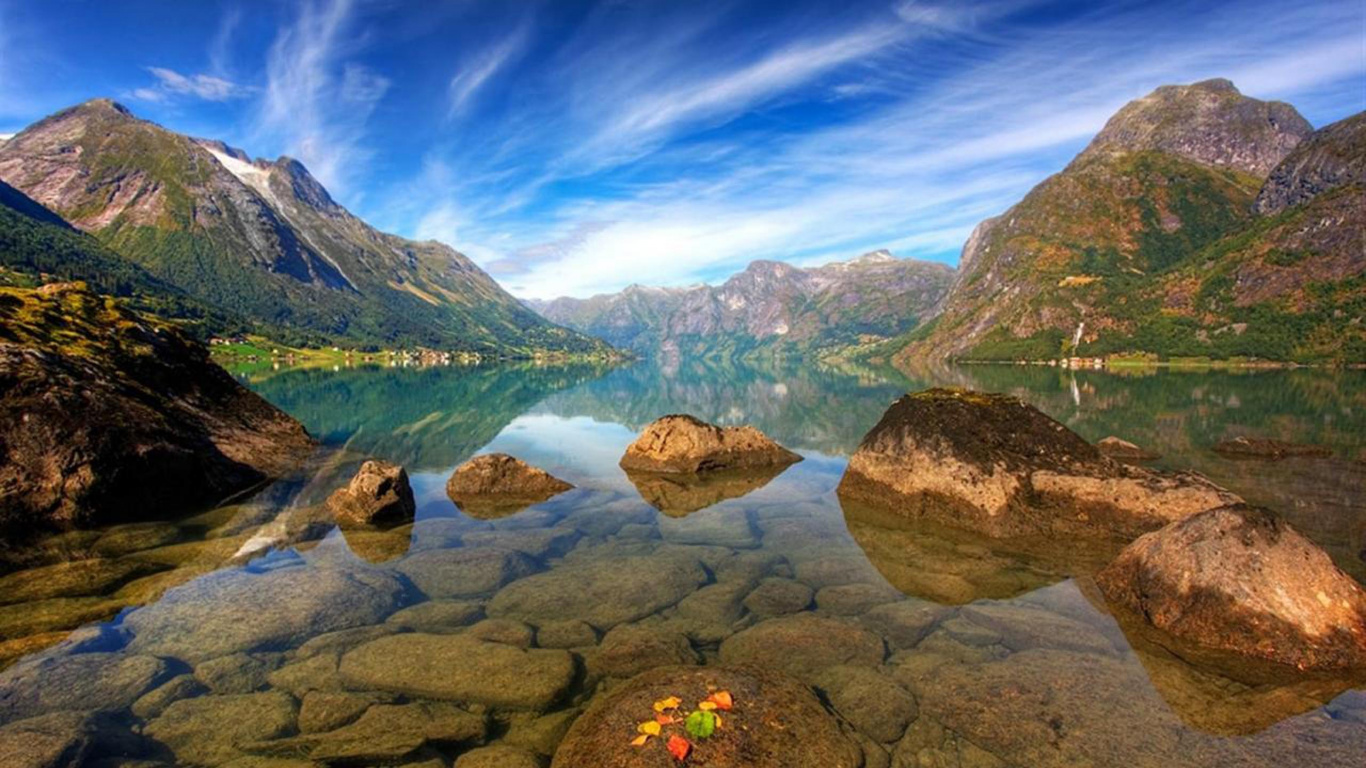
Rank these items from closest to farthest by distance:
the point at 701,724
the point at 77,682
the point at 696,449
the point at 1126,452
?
the point at 701,724
the point at 77,682
the point at 696,449
the point at 1126,452

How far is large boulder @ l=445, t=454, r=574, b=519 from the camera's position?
2734 centimetres

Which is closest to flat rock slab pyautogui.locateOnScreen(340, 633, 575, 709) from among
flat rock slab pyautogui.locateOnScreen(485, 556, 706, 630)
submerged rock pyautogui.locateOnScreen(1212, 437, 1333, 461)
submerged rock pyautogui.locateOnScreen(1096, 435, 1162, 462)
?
flat rock slab pyautogui.locateOnScreen(485, 556, 706, 630)

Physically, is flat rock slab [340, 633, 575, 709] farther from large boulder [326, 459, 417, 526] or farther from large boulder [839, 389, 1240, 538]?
large boulder [839, 389, 1240, 538]

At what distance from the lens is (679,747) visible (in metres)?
8.48

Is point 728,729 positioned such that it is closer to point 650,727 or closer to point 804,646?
point 650,727

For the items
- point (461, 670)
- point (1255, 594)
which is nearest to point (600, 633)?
point (461, 670)

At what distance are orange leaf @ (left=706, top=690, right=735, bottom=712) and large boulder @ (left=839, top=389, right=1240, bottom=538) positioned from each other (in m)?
14.8

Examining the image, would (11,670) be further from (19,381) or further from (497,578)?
(19,381)

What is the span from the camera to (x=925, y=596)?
15672 mm

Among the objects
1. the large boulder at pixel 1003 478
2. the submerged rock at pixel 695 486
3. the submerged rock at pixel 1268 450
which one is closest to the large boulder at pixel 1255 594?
the large boulder at pixel 1003 478

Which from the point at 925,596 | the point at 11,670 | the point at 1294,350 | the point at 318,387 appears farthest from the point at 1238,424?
the point at 1294,350

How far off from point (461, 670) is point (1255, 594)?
16.2 metres

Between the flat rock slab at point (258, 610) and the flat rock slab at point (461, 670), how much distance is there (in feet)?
6.90

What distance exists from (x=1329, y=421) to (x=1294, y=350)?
202699 mm
